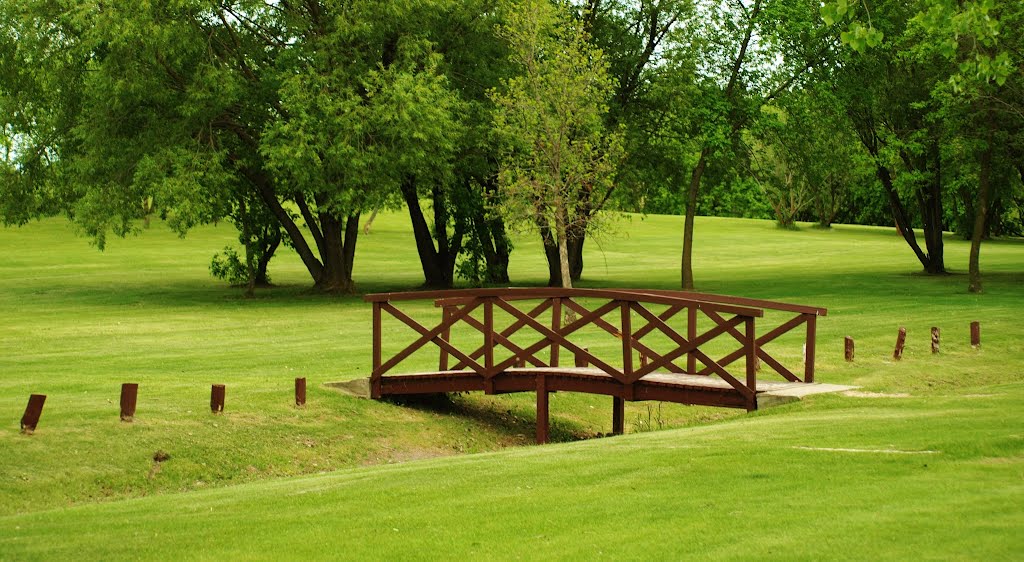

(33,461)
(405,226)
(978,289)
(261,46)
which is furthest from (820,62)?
(405,226)

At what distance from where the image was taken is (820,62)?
44688mm

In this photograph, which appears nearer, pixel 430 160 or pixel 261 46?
pixel 430 160

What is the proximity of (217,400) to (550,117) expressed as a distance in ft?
60.6

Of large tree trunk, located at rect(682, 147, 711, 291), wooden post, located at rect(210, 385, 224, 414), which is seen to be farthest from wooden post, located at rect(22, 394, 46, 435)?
large tree trunk, located at rect(682, 147, 711, 291)

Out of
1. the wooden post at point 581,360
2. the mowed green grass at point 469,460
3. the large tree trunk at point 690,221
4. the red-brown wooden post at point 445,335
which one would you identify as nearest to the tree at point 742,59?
the large tree trunk at point 690,221

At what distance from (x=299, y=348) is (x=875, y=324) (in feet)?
47.9

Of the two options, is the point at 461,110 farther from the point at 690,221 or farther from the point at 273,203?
the point at 690,221

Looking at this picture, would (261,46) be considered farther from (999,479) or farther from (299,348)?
(999,479)

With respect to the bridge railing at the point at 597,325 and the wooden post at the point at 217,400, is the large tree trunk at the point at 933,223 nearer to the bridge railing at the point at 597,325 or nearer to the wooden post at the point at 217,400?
the bridge railing at the point at 597,325

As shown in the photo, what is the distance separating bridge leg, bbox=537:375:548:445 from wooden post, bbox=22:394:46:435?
A: 7.37 metres

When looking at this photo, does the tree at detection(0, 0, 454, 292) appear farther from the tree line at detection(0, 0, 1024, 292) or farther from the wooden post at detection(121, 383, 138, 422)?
the wooden post at detection(121, 383, 138, 422)

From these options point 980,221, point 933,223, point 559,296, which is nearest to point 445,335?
point 559,296

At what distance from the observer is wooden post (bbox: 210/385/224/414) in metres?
17.5

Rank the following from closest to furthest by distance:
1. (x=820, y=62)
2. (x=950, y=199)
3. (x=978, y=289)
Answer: (x=978, y=289)
(x=820, y=62)
(x=950, y=199)
